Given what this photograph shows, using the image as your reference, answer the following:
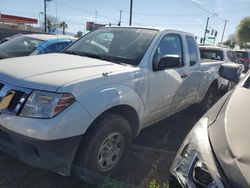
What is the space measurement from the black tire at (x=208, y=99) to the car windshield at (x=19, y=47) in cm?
448

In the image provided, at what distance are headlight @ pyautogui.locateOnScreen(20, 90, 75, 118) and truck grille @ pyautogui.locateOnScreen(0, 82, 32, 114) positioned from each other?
0.07 m

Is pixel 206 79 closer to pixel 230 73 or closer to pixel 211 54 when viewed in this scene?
pixel 230 73

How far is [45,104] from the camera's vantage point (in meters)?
2.37

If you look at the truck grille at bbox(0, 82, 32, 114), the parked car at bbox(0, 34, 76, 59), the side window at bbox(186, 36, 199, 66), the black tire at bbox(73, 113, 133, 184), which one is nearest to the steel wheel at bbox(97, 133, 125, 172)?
the black tire at bbox(73, 113, 133, 184)

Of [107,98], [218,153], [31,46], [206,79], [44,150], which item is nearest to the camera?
[218,153]

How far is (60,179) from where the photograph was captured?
3.02 m

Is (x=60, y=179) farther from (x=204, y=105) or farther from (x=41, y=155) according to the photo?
(x=204, y=105)

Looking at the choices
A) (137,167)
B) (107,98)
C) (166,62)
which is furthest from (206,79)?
(107,98)

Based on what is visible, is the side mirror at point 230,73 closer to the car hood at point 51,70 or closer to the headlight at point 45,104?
the car hood at point 51,70

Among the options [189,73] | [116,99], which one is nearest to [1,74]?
[116,99]

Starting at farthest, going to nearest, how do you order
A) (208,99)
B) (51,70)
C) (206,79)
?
(208,99) → (206,79) → (51,70)

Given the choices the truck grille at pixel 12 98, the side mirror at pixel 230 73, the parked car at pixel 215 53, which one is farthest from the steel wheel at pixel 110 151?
the parked car at pixel 215 53

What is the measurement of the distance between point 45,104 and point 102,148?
0.81 m

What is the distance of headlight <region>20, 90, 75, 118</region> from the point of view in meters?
2.33
